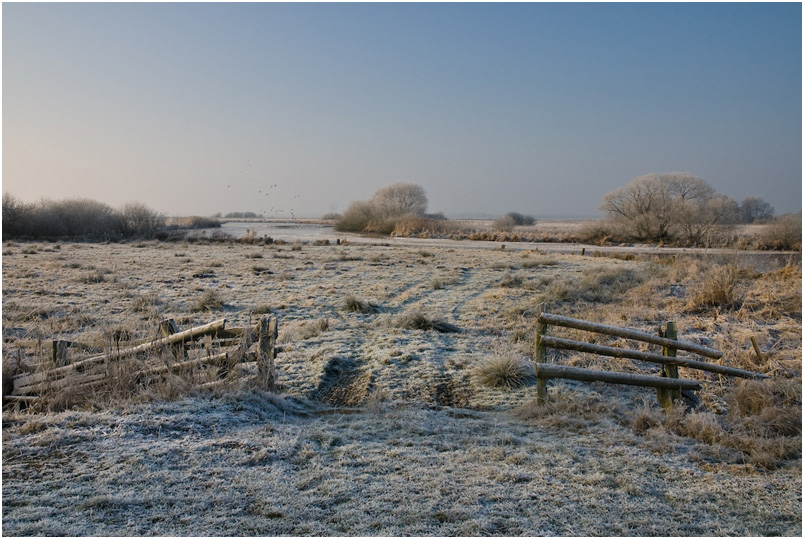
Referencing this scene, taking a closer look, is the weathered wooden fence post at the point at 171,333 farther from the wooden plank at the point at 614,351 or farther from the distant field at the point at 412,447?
the wooden plank at the point at 614,351

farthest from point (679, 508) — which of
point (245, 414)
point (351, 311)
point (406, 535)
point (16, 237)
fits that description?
point (16, 237)

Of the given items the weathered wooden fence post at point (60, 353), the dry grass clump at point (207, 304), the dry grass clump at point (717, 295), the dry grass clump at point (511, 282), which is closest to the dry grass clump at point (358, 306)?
the dry grass clump at point (207, 304)

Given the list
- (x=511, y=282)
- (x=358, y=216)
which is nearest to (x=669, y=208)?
(x=511, y=282)

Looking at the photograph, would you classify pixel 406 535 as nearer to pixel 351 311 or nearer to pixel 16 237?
pixel 351 311

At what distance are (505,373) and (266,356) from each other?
3.60m

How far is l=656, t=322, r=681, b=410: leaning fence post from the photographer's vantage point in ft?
21.4

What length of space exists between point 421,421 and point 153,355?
351cm

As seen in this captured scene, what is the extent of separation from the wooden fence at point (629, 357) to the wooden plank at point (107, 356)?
14.0 feet

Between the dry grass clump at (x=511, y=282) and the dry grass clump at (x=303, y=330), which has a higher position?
the dry grass clump at (x=511, y=282)

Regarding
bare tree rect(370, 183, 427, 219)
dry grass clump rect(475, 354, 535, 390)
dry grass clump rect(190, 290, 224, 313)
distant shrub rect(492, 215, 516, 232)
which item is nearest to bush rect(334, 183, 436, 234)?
bare tree rect(370, 183, 427, 219)

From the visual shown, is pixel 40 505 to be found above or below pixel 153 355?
below

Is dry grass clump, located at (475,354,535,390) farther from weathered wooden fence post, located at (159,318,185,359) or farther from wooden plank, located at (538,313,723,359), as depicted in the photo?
weathered wooden fence post, located at (159,318,185,359)

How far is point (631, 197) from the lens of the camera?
44.8m

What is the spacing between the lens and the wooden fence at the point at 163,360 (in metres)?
5.77
